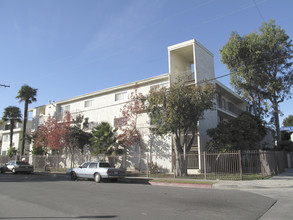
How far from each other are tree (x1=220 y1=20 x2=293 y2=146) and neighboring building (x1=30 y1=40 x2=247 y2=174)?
233cm

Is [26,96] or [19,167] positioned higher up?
[26,96]

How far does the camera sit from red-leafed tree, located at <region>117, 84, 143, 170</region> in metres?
22.0

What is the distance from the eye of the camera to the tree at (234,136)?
19.3 m

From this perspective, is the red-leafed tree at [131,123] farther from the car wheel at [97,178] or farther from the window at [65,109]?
the window at [65,109]

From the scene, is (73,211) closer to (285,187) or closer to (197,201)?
(197,201)

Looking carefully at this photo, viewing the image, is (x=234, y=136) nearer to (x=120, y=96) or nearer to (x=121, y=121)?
(x=121, y=121)

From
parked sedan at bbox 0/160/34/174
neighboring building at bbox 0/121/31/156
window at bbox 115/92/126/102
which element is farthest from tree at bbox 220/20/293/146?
neighboring building at bbox 0/121/31/156

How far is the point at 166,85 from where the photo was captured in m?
22.7

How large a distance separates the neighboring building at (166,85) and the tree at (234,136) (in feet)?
5.19

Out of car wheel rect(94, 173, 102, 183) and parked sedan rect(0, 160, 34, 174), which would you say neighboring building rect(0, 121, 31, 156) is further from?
car wheel rect(94, 173, 102, 183)

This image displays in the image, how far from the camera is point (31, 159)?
31.3 m

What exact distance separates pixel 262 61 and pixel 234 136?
1104cm

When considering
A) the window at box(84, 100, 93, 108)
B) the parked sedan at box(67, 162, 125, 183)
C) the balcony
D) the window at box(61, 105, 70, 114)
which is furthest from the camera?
the window at box(61, 105, 70, 114)

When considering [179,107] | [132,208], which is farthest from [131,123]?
[132,208]
